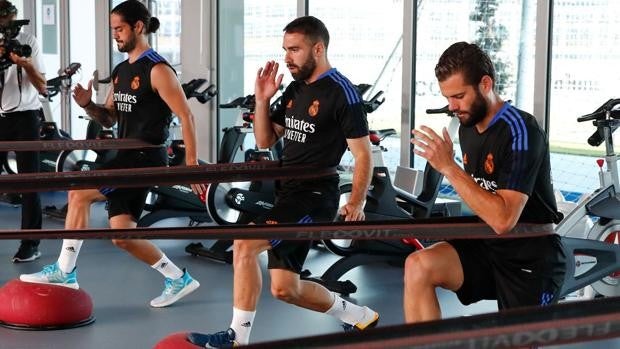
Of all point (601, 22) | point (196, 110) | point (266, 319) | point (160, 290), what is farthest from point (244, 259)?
point (196, 110)

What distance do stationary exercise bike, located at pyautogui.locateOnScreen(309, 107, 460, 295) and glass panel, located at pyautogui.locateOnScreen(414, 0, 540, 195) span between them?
0.87 m

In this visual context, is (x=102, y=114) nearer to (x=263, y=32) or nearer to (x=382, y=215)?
(x=382, y=215)

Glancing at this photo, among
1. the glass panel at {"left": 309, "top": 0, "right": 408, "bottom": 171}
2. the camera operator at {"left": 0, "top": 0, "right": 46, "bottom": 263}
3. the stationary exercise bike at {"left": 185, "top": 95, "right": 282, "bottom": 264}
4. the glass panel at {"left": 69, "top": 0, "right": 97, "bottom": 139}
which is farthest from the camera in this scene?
the glass panel at {"left": 69, "top": 0, "right": 97, "bottom": 139}

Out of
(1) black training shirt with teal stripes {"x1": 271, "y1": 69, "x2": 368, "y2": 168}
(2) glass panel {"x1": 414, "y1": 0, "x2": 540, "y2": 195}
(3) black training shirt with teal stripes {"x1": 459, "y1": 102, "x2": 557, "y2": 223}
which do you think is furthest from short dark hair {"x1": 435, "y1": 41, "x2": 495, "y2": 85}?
(2) glass panel {"x1": 414, "y1": 0, "x2": 540, "y2": 195}

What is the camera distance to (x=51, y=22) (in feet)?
39.5

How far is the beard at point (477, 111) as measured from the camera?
11.0ft

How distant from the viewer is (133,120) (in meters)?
5.38

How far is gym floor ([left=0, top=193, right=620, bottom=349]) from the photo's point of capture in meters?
4.97

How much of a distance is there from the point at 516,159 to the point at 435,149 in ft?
0.93

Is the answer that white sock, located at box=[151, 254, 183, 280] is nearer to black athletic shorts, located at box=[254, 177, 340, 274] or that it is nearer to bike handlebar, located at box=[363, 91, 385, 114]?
black athletic shorts, located at box=[254, 177, 340, 274]

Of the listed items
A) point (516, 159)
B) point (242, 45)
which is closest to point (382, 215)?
point (516, 159)

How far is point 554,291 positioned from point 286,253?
4.13 ft

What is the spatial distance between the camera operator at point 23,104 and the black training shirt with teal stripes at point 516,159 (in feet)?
12.6

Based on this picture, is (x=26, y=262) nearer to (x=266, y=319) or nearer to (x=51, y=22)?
(x=266, y=319)
